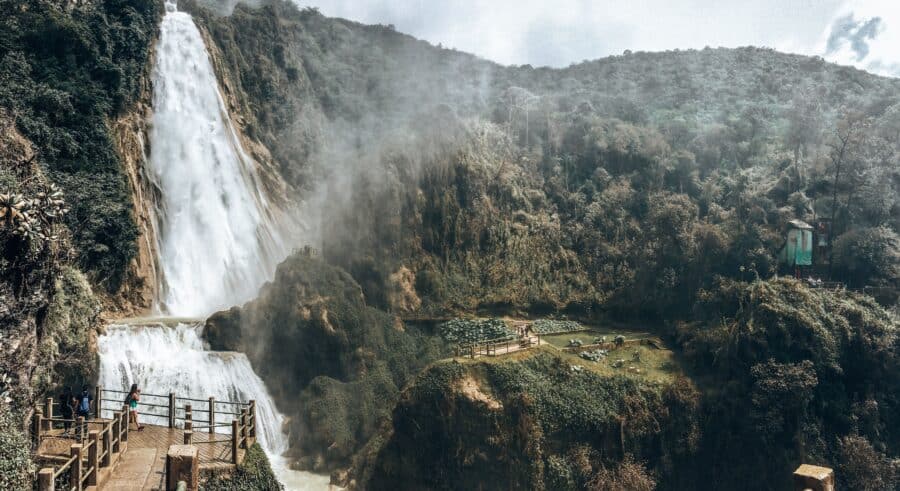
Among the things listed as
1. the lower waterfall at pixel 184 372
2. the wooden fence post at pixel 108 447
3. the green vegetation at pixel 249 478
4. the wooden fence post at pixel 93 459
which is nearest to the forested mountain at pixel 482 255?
the lower waterfall at pixel 184 372

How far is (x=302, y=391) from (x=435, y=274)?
51.2ft

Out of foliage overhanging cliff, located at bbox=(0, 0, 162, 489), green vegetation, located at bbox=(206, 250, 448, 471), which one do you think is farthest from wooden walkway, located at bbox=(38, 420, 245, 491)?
A: green vegetation, located at bbox=(206, 250, 448, 471)

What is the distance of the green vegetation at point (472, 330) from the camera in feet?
146

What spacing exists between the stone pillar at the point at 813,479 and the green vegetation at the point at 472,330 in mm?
32935

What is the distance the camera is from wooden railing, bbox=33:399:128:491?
16531 millimetres

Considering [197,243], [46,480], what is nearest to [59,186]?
[197,243]

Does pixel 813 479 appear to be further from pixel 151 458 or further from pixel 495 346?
pixel 495 346

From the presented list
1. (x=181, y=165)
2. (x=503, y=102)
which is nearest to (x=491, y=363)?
(x=181, y=165)

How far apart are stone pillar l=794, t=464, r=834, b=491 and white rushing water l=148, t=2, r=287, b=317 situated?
36553 mm

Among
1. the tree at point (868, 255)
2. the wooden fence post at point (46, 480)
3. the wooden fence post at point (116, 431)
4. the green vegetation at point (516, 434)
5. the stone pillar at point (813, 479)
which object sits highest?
the tree at point (868, 255)

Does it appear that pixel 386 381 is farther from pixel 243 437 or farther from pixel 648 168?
pixel 648 168

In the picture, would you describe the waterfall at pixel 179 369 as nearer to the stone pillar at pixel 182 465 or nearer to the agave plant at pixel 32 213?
the agave plant at pixel 32 213

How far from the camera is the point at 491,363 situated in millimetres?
35219

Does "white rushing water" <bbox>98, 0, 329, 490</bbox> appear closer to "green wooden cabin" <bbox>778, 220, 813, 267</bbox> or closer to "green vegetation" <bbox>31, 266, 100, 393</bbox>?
"green vegetation" <bbox>31, 266, 100, 393</bbox>
